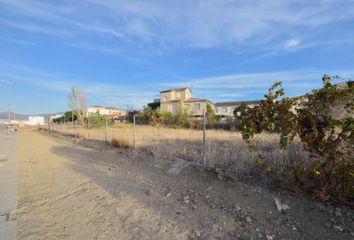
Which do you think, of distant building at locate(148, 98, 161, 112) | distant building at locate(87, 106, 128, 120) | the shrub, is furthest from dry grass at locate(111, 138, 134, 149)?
distant building at locate(148, 98, 161, 112)

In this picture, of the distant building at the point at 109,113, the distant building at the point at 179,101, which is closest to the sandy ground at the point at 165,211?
the distant building at the point at 109,113

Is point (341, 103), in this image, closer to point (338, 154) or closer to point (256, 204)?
point (338, 154)

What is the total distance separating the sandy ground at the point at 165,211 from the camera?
3318 mm

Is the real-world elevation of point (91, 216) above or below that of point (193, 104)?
below

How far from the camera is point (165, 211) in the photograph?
407 centimetres

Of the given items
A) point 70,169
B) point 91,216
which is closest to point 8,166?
point 70,169

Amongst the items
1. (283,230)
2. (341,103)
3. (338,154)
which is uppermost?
(341,103)

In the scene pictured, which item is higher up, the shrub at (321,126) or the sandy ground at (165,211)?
the shrub at (321,126)

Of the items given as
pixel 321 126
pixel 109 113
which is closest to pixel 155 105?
pixel 109 113

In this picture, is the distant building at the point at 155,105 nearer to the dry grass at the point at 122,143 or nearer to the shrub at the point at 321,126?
the dry grass at the point at 122,143

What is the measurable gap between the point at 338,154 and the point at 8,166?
9.33 m

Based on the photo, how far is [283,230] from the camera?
3.40 m

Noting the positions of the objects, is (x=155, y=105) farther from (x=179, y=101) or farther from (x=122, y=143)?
(x=122, y=143)

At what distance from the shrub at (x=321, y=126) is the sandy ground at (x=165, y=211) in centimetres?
50
